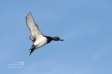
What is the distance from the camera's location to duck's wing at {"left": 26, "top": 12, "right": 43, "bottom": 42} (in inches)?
727

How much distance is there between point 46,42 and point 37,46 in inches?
41.5

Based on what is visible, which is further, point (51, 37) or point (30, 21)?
point (51, 37)

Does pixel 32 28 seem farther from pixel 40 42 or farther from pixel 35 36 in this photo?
pixel 40 42

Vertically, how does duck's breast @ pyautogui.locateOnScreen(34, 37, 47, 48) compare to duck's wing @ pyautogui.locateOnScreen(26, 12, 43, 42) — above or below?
below

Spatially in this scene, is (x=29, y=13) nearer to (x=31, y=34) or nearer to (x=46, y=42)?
(x=31, y=34)

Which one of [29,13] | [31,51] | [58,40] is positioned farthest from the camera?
[58,40]

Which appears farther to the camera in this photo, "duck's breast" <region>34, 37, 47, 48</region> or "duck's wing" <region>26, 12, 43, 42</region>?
"duck's breast" <region>34, 37, 47, 48</region>

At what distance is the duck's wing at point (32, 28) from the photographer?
18453 millimetres

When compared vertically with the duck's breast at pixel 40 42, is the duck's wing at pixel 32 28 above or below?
above

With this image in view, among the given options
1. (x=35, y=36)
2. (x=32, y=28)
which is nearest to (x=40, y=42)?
(x=35, y=36)

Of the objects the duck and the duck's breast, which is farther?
the duck's breast

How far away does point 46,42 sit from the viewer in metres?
19.9

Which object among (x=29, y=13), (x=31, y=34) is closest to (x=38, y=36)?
(x=31, y=34)

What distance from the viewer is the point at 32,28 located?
18938 mm
